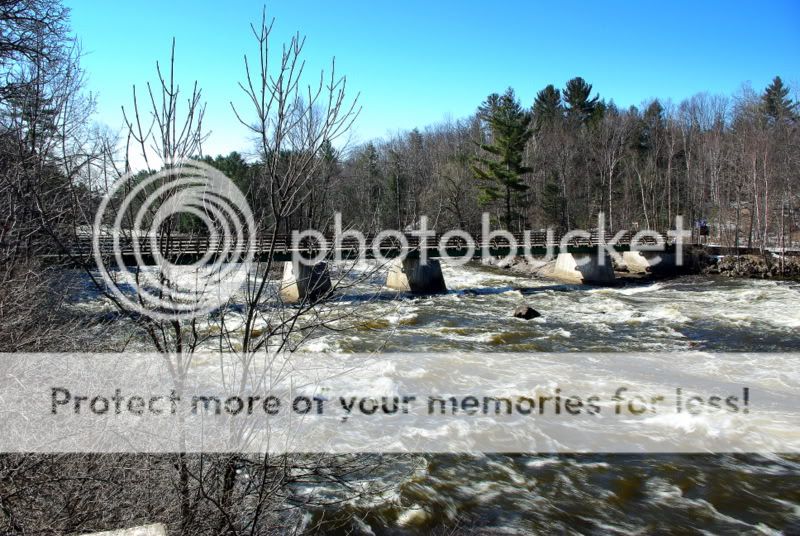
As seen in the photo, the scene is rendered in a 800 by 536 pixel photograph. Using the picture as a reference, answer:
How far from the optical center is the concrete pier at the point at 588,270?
27.8 metres

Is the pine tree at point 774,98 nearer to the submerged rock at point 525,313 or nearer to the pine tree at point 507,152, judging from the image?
the pine tree at point 507,152

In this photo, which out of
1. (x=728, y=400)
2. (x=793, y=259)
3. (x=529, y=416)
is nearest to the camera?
(x=529, y=416)

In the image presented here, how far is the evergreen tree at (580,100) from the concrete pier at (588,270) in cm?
2936

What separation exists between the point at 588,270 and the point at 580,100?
1255 inches

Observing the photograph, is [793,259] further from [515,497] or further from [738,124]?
[515,497]

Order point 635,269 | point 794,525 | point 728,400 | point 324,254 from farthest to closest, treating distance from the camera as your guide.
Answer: point 635,269 → point 728,400 → point 794,525 → point 324,254

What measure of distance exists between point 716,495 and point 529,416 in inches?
123

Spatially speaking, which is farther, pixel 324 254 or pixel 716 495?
pixel 716 495

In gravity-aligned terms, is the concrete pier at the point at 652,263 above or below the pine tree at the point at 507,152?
below

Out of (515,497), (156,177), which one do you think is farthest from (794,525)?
(156,177)

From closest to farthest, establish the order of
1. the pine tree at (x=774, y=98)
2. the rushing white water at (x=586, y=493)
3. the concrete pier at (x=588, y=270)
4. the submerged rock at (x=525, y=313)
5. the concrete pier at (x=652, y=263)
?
the rushing white water at (x=586, y=493) < the submerged rock at (x=525, y=313) < the concrete pier at (x=588, y=270) < the concrete pier at (x=652, y=263) < the pine tree at (x=774, y=98)

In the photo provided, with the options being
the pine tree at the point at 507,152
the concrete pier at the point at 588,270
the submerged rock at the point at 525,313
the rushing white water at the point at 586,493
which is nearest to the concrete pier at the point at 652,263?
the concrete pier at the point at 588,270

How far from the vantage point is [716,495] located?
6785 millimetres

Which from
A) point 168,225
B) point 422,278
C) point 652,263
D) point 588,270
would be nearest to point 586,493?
point 168,225
